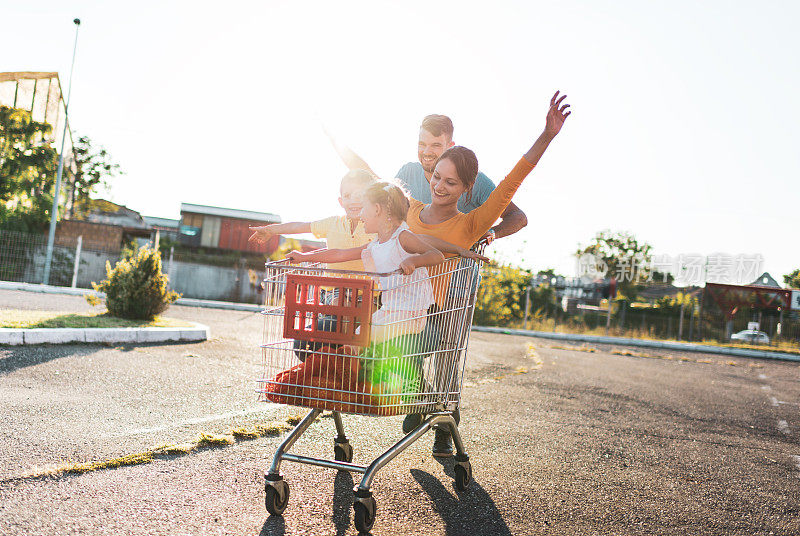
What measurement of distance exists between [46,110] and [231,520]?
38.1m

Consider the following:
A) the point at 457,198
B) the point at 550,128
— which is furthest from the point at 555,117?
the point at 457,198

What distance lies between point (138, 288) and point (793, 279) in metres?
84.6

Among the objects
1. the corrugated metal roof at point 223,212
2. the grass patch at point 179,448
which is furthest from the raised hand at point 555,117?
the corrugated metal roof at point 223,212

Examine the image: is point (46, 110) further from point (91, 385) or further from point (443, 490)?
point (443, 490)

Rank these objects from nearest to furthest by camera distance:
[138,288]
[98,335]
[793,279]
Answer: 1. [98,335]
2. [138,288]
3. [793,279]

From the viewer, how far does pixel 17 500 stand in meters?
2.62

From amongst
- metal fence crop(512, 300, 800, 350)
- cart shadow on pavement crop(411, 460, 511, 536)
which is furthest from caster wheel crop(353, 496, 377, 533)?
metal fence crop(512, 300, 800, 350)

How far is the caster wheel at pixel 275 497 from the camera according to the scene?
8.99 feet

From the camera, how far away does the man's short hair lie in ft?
13.1

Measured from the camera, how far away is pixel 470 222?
347cm

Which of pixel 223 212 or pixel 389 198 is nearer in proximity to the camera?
pixel 389 198

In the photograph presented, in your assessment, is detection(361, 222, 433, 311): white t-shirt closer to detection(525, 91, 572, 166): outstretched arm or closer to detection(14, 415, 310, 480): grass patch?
detection(525, 91, 572, 166): outstretched arm

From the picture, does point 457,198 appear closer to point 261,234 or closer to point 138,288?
point 261,234

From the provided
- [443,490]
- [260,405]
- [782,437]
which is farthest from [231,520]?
[782,437]
